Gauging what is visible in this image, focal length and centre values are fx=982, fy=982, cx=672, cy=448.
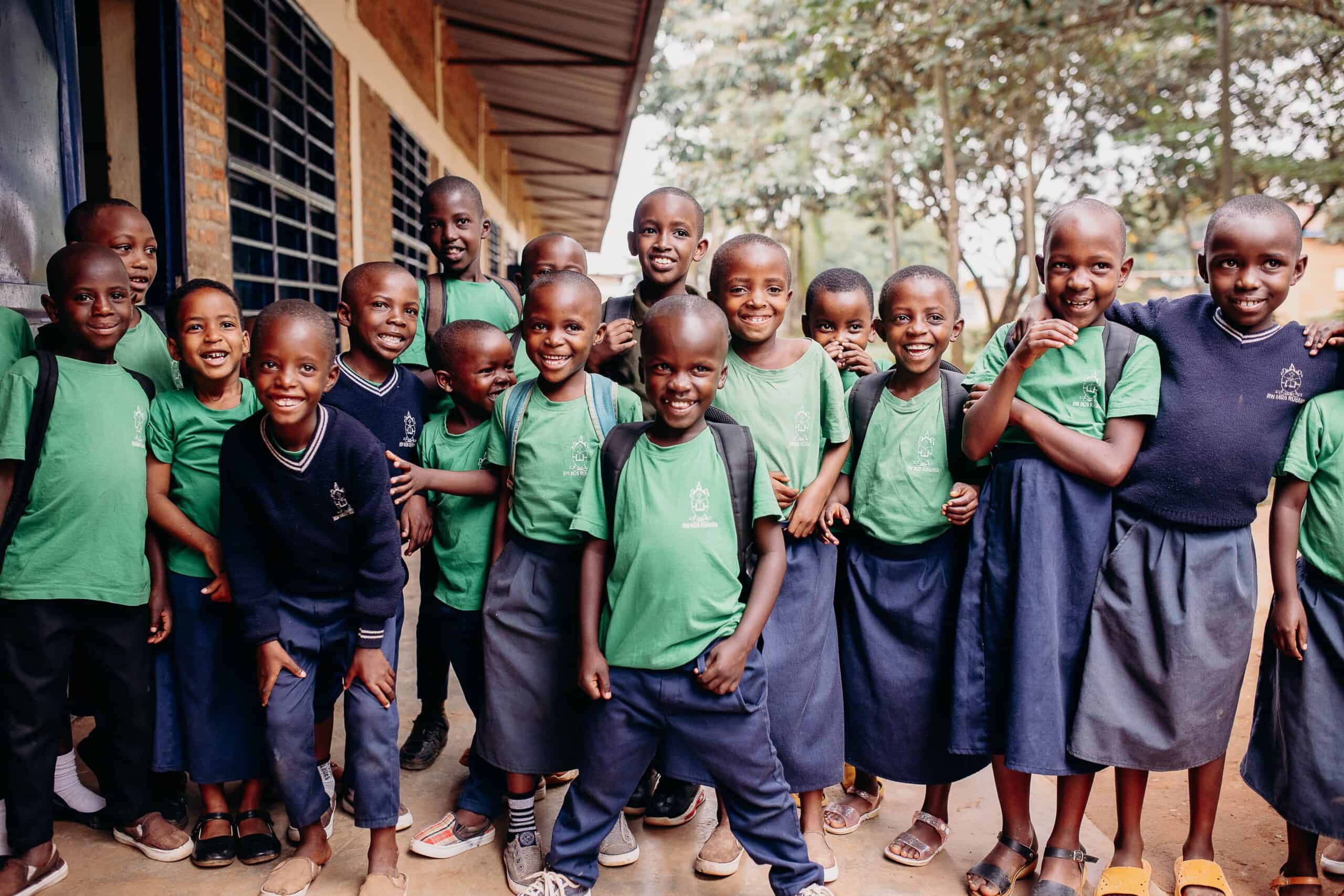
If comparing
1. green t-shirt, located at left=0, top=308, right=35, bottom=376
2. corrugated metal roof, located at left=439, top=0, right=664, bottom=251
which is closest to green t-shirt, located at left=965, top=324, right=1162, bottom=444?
green t-shirt, located at left=0, top=308, right=35, bottom=376

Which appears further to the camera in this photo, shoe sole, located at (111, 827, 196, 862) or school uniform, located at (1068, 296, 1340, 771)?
shoe sole, located at (111, 827, 196, 862)

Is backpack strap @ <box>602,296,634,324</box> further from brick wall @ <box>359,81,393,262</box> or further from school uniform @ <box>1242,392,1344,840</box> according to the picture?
brick wall @ <box>359,81,393,262</box>

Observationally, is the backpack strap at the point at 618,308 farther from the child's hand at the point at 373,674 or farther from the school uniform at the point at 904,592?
the child's hand at the point at 373,674

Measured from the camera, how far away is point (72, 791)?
2.67 meters

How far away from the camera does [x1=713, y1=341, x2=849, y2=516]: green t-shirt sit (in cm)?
244

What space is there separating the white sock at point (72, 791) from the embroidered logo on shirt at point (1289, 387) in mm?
3120

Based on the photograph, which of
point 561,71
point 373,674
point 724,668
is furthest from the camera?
point 561,71

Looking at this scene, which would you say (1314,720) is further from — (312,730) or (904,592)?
(312,730)

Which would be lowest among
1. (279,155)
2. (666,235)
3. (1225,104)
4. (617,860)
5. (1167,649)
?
(617,860)

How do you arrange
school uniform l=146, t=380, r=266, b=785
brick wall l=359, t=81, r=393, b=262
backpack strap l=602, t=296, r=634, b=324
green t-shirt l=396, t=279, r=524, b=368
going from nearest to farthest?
school uniform l=146, t=380, r=266, b=785 < backpack strap l=602, t=296, r=634, b=324 < green t-shirt l=396, t=279, r=524, b=368 < brick wall l=359, t=81, r=393, b=262

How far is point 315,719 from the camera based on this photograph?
2646 millimetres

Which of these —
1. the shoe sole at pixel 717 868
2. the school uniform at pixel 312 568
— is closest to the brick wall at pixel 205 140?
the school uniform at pixel 312 568

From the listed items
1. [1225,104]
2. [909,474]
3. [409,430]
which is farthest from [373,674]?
[1225,104]

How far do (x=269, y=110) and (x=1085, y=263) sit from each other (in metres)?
4.10
